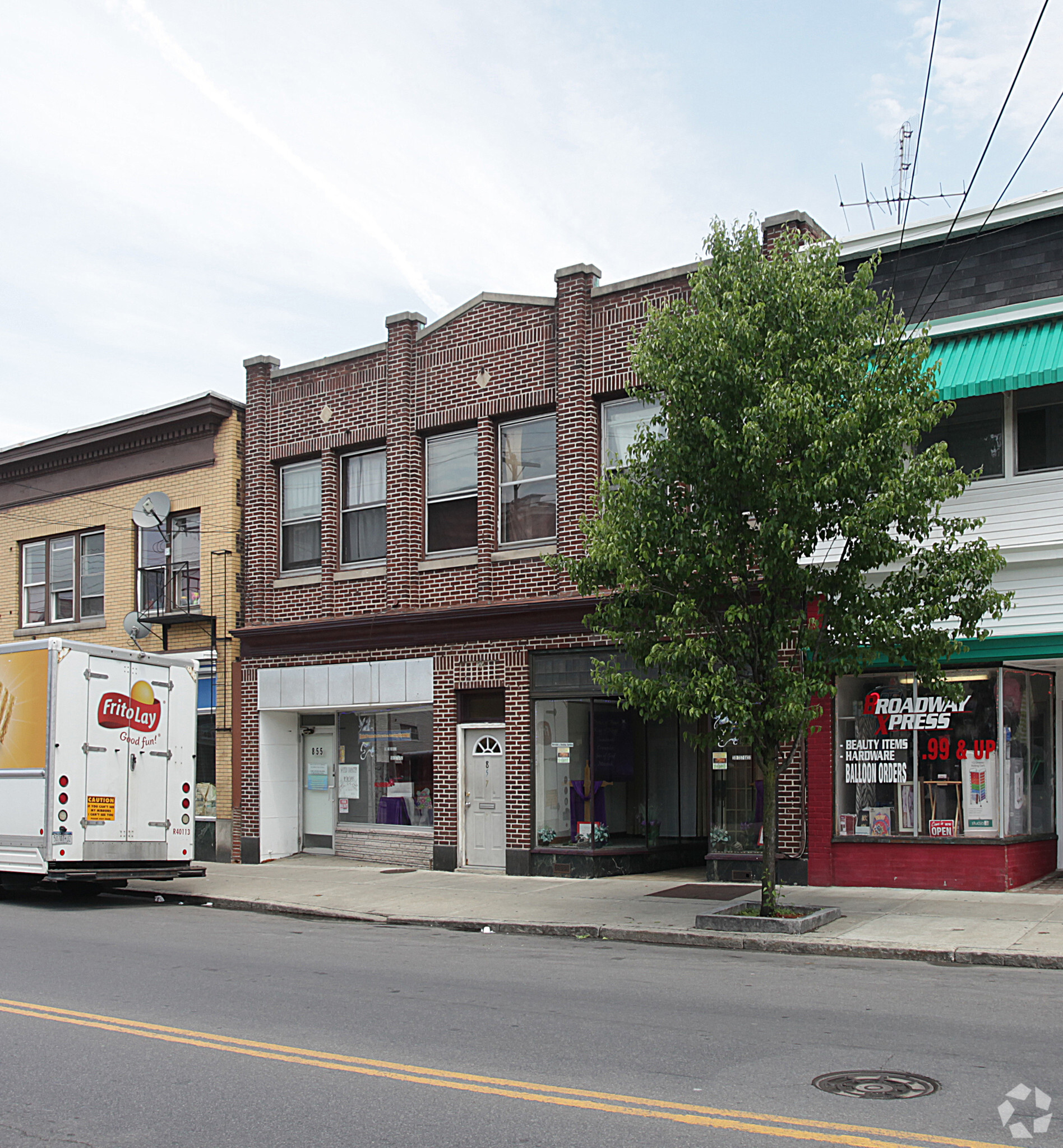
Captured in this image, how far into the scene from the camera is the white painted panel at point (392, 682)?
63.9 ft

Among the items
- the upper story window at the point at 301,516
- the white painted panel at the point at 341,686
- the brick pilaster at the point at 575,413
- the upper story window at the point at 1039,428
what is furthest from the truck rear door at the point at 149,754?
the upper story window at the point at 1039,428

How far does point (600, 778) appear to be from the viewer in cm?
1772

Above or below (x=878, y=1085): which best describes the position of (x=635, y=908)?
below

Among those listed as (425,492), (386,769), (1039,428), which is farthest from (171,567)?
(1039,428)

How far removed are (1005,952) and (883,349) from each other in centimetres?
602

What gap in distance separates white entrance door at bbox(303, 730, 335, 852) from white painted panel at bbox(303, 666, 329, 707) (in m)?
0.87

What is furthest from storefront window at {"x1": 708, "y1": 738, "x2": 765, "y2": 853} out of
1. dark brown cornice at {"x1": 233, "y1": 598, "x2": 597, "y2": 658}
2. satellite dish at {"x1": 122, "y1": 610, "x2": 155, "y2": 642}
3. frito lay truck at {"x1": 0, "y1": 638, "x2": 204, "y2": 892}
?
satellite dish at {"x1": 122, "y1": 610, "x2": 155, "y2": 642}

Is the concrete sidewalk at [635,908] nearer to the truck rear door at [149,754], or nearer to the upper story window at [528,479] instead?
the truck rear door at [149,754]

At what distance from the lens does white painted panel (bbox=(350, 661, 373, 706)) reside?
65.3 ft

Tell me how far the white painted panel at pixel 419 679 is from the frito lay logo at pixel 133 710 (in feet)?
12.8

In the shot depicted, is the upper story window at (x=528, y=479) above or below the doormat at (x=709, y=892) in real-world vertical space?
above

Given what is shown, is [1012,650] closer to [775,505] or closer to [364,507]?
[775,505]

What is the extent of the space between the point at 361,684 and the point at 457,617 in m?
2.40

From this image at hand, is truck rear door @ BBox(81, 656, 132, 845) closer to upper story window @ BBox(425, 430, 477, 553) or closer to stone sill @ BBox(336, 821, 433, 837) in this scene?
stone sill @ BBox(336, 821, 433, 837)
